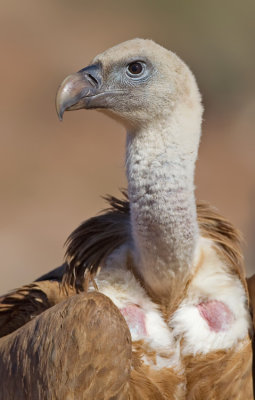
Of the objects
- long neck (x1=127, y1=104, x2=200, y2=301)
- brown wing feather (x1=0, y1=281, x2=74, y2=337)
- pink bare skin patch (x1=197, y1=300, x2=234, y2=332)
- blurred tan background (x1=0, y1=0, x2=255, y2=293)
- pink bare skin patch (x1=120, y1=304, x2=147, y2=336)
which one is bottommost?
pink bare skin patch (x1=197, y1=300, x2=234, y2=332)

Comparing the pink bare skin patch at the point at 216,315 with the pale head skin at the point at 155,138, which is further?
the pink bare skin patch at the point at 216,315

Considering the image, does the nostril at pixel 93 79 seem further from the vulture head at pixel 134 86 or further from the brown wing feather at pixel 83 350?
the brown wing feather at pixel 83 350

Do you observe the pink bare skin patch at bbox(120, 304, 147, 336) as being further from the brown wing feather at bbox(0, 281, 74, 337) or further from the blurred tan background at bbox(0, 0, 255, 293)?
the blurred tan background at bbox(0, 0, 255, 293)

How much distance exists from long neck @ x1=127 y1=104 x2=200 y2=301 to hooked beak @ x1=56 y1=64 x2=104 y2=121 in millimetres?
299

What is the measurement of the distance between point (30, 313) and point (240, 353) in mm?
1115

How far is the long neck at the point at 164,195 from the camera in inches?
175

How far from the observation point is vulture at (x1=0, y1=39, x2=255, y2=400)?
428 centimetres

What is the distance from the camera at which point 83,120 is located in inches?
568

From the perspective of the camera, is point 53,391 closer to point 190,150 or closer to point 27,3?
point 190,150

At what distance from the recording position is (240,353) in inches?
183

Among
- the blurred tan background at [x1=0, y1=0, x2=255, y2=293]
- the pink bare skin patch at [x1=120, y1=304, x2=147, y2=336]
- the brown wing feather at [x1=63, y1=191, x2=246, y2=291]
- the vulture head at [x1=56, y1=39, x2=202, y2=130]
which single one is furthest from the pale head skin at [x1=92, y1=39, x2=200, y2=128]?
the blurred tan background at [x1=0, y1=0, x2=255, y2=293]

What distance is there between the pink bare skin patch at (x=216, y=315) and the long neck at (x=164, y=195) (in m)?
Result: 0.24

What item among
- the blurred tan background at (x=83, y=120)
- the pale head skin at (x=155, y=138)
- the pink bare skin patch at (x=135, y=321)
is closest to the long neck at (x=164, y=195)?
the pale head skin at (x=155, y=138)

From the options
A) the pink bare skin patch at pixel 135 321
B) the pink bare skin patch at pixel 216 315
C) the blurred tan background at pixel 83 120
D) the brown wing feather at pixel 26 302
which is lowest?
the pink bare skin patch at pixel 216 315
